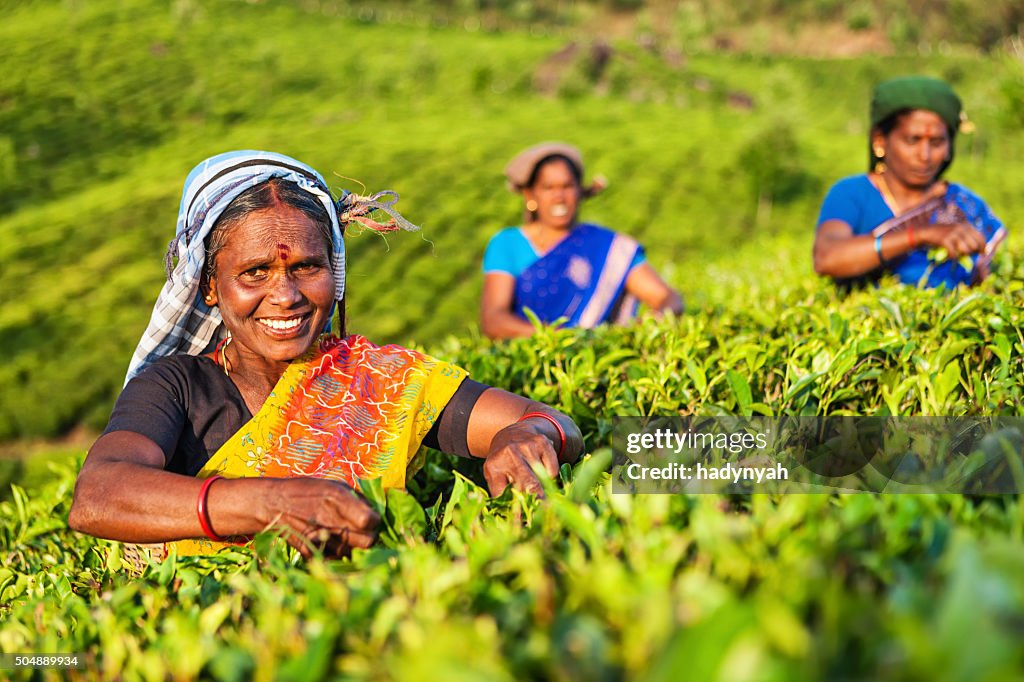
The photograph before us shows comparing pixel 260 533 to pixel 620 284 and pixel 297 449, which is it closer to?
pixel 297 449

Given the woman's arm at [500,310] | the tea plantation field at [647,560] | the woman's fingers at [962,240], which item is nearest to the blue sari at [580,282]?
the woman's arm at [500,310]

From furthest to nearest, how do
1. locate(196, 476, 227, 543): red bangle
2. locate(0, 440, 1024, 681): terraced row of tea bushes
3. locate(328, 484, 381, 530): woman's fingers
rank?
locate(196, 476, 227, 543): red bangle → locate(328, 484, 381, 530): woman's fingers → locate(0, 440, 1024, 681): terraced row of tea bushes

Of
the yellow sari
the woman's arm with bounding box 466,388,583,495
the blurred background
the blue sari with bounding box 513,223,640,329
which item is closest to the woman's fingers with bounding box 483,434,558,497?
the woman's arm with bounding box 466,388,583,495

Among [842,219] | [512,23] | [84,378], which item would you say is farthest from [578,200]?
[512,23]

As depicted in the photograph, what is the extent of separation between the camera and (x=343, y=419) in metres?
2.44

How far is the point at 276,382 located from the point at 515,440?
2.50ft

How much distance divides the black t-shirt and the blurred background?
1.70 metres

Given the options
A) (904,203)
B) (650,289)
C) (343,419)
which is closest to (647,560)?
(343,419)

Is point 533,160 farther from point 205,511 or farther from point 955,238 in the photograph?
point 205,511

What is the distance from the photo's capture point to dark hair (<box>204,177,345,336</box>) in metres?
2.42

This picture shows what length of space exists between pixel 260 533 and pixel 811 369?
183 centimetres

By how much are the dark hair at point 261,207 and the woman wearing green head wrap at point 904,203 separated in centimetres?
273

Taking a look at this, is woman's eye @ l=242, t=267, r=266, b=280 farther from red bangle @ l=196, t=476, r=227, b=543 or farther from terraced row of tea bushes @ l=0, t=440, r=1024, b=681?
terraced row of tea bushes @ l=0, t=440, r=1024, b=681

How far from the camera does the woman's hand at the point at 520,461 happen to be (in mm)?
2139
